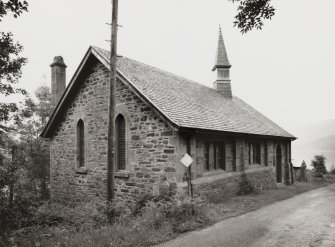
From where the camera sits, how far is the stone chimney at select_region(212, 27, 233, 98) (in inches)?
888

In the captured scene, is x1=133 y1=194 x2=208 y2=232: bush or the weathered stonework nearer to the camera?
x1=133 y1=194 x2=208 y2=232: bush

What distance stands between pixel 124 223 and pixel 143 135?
4.22m

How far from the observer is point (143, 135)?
12.2m

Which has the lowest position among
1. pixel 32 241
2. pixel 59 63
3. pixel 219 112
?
pixel 32 241

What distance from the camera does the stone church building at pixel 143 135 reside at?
11.7 metres

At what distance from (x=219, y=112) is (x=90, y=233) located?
10279 millimetres

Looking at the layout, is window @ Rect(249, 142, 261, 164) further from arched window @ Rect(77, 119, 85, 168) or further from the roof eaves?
arched window @ Rect(77, 119, 85, 168)

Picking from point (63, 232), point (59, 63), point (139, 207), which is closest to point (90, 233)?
point (63, 232)

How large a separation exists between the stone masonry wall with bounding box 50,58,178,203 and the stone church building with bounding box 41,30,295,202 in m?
0.04

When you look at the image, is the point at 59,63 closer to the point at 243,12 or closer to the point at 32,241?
the point at 32,241

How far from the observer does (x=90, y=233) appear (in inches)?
310

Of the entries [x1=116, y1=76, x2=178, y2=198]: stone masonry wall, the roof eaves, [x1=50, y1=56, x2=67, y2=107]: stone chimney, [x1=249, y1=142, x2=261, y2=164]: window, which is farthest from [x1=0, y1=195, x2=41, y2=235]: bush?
[x1=249, y1=142, x2=261, y2=164]: window

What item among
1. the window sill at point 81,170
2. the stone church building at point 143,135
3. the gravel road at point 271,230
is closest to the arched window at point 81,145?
the stone church building at point 143,135

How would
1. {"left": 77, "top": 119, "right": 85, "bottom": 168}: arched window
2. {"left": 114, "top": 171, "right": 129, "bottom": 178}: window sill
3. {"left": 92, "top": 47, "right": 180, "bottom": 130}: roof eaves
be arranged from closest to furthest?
{"left": 92, "top": 47, "right": 180, "bottom": 130}: roof eaves → {"left": 114, "top": 171, "right": 129, "bottom": 178}: window sill → {"left": 77, "top": 119, "right": 85, "bottom": 168}: arched window
